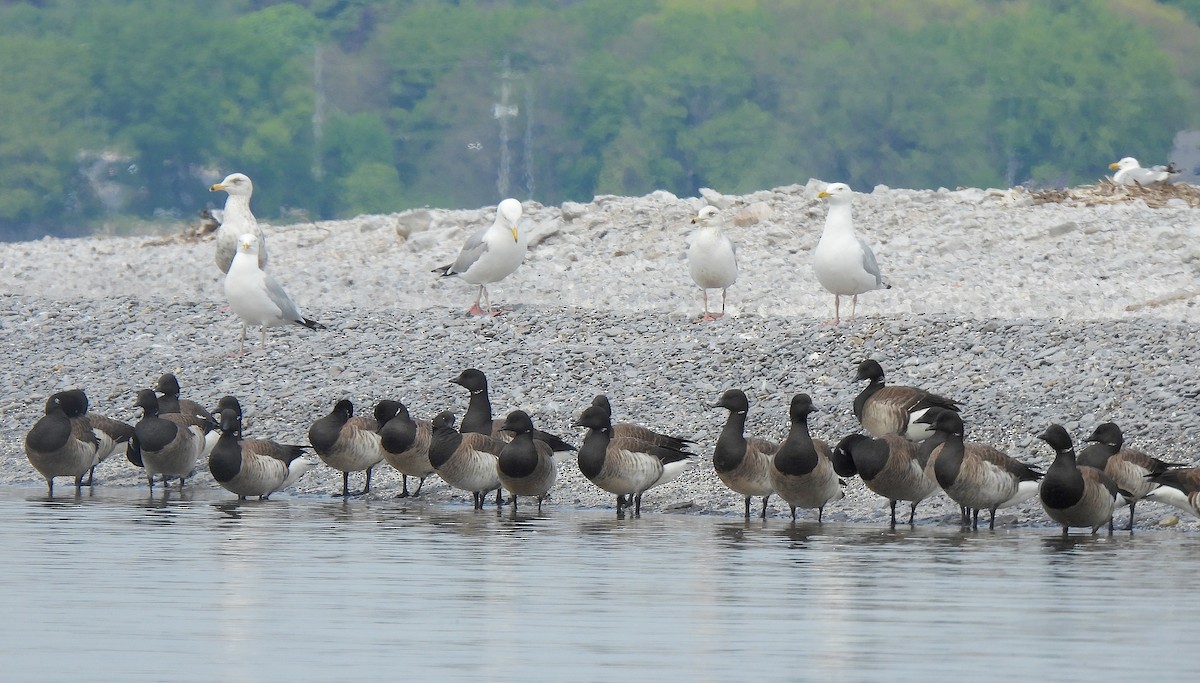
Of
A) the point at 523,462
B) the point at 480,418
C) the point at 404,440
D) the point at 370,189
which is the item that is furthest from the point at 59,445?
the point at 370,189

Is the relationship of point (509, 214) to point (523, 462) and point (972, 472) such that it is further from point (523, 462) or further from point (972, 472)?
point (972, 472)

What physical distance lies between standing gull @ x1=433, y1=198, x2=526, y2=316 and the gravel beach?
77 cm

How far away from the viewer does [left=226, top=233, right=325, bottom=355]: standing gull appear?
24422 mm

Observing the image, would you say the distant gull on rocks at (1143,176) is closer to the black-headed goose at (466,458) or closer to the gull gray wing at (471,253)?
the gull gray wing at (471,253)

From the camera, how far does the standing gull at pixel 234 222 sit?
29047mm

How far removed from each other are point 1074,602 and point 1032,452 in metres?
5.90

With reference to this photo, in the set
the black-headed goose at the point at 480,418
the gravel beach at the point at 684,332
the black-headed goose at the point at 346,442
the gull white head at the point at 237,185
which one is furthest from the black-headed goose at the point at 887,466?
the gull white head at the point at 237,185

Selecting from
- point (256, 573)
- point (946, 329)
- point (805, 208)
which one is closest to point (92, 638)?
point (256, 573)

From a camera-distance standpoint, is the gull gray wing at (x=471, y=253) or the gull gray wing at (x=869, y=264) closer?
the gull gray wing at (x=869, y=264)

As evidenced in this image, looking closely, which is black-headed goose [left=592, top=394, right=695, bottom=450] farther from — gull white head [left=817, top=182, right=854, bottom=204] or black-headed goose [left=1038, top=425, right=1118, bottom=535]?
gull white head [left=817, top=182, right=854, bottom=204]

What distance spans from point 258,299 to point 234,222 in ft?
17.8

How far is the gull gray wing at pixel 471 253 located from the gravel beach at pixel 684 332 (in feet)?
2.60

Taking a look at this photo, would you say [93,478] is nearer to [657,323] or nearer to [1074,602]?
[657,323]

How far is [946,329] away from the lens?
73.0 ft
